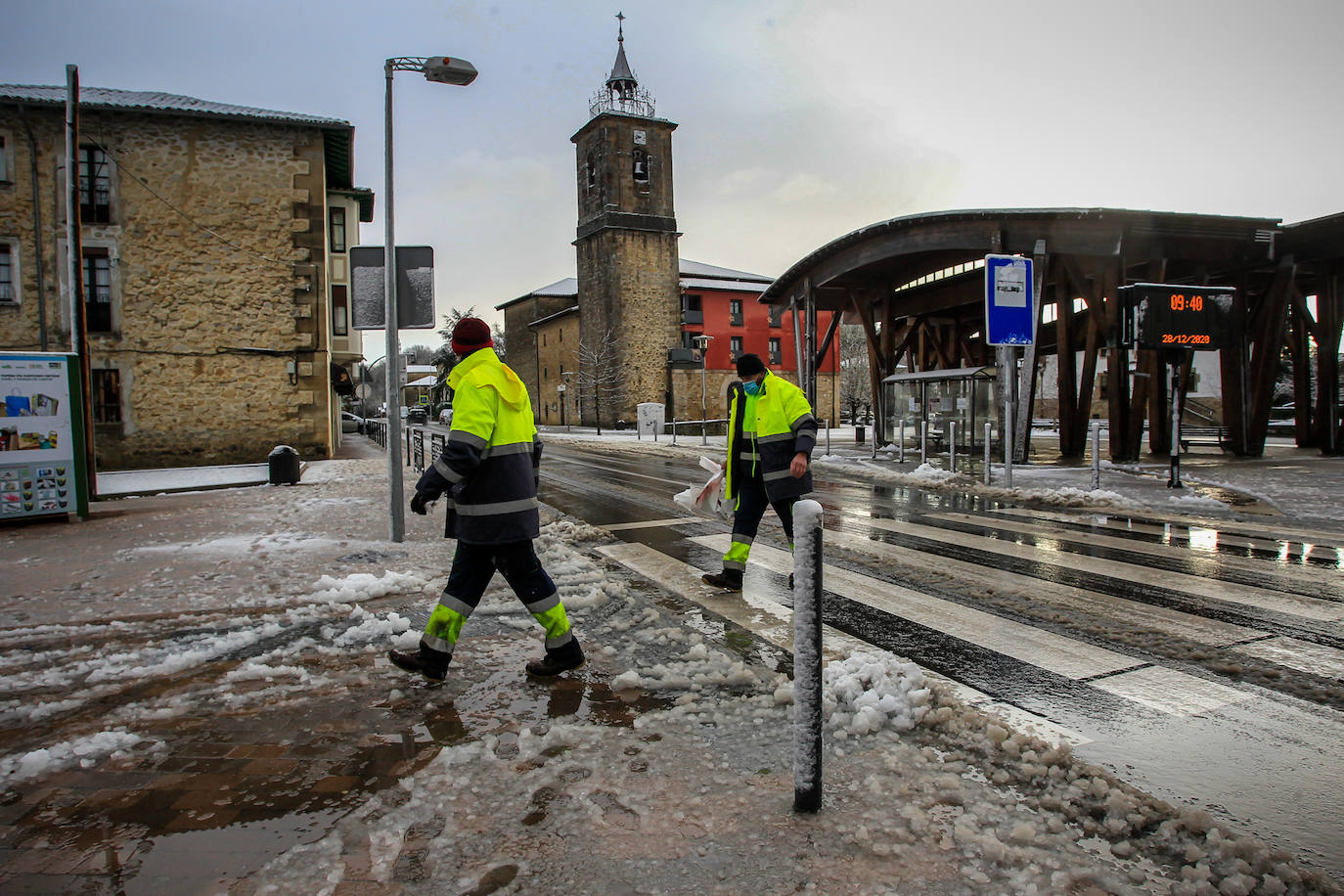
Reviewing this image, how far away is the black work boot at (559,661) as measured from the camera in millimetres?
4008

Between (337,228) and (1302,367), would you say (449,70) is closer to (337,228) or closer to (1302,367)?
(1302,367)

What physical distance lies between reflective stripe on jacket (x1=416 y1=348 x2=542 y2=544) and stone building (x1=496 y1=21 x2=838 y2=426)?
4301cm

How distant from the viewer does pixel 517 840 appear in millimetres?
2520

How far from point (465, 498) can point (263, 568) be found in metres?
3.83

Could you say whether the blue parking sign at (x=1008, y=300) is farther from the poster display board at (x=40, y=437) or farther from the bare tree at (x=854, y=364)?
the bare tree at (x=854, y=364)

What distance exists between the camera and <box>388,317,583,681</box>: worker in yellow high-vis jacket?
12.8 feet

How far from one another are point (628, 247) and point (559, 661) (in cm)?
4747

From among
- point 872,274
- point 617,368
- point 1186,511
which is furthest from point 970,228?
point 617,368

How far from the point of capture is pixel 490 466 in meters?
3.97

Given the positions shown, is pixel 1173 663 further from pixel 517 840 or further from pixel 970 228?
pixel 970 228

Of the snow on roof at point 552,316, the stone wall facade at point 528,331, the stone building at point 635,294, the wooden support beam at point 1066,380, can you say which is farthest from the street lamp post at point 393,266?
the stone wall facade at point 528,331

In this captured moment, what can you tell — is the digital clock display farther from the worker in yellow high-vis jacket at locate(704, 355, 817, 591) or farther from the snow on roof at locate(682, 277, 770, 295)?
the snow on roof at locate(682, 277, 770, 295)

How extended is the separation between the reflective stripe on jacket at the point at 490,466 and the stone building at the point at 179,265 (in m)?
18.9

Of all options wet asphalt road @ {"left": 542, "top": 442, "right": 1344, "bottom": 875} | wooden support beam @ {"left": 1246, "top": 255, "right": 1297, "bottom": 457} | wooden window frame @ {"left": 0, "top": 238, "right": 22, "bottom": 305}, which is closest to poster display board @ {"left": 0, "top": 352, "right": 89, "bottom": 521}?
wet asphalt road @ {"left": 542, "top": 442, "right": 1344, "bottom": 875}
